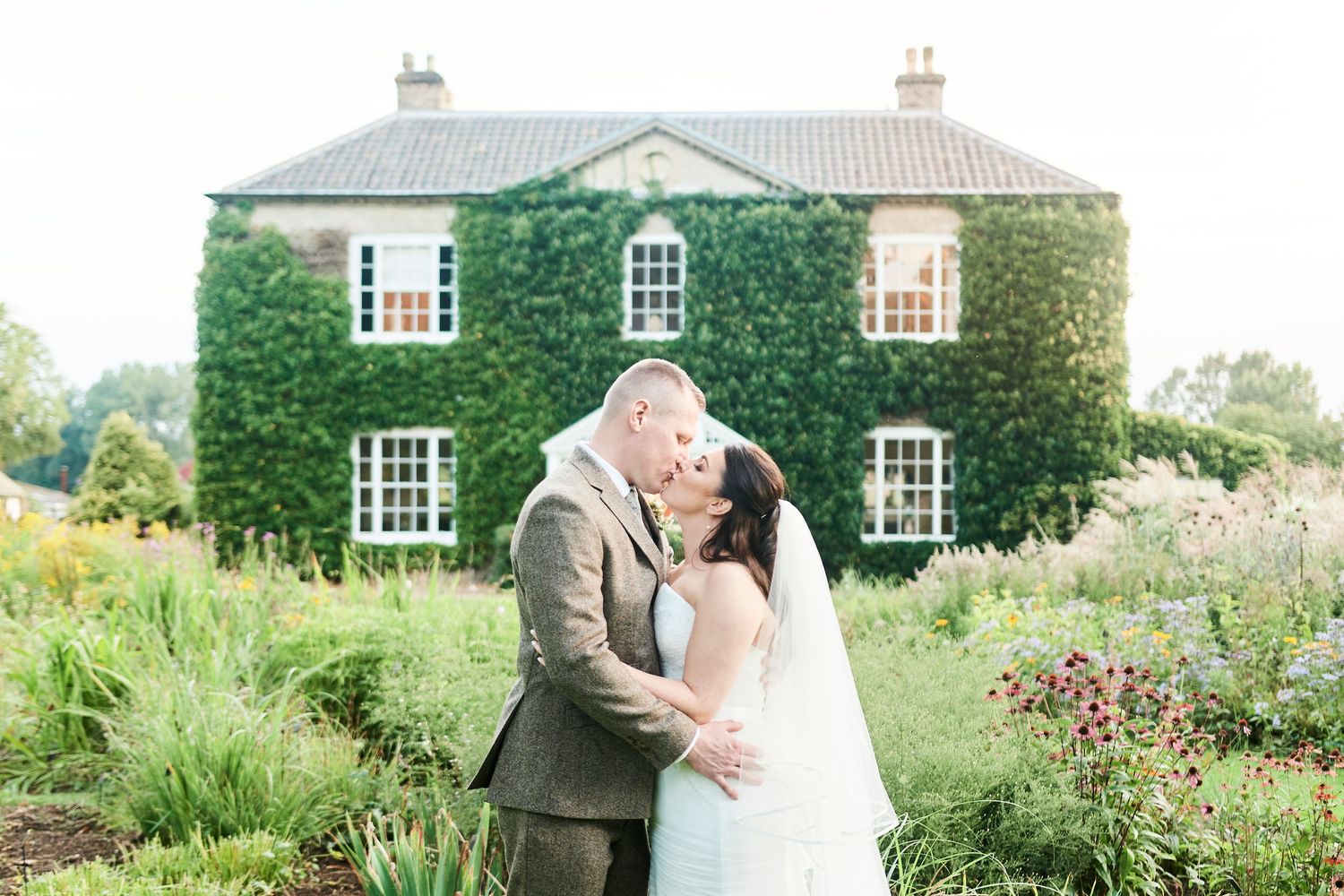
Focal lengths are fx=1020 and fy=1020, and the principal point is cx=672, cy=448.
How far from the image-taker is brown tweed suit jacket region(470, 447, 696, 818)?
254cm

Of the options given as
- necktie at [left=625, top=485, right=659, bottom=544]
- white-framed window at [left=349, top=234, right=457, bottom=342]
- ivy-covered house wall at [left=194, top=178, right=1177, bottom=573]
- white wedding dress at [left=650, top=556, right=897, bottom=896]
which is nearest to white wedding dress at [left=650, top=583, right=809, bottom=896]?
white wedding dress at [left=650, top=556, right=897, bottom=896]

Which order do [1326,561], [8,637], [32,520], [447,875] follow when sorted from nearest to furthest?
[447,875]
[8,637]
[1326,561]
[32,520]

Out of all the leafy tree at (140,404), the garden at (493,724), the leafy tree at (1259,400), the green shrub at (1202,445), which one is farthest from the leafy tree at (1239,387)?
the leafy tree at (140,404)

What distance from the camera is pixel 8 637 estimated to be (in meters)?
6.93

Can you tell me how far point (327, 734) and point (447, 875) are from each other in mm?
2633

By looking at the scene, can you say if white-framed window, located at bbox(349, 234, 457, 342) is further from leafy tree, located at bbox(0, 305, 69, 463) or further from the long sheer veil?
leafy tree, located at bbox(0, 305, 69, 463)

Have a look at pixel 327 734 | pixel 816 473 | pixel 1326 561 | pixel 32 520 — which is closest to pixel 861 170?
pixel 816 473

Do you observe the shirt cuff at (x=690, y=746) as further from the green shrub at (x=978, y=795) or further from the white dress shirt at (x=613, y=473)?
the green shrub at (x=978, y=795)

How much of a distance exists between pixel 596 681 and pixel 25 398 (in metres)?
46.0

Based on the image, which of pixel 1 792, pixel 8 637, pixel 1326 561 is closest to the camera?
pixel 1 792

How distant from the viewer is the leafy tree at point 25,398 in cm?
4012

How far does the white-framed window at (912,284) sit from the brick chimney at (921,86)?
11.5 ft

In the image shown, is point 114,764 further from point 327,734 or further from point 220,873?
point 220,873

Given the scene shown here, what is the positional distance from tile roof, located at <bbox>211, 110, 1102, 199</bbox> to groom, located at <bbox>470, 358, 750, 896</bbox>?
14410 millimetres
